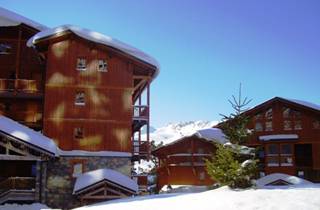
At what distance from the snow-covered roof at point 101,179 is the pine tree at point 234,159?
25.1ft

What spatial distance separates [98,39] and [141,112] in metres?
6.31

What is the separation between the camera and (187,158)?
3900 cm

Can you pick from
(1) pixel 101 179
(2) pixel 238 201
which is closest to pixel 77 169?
(1) pixel 101 179

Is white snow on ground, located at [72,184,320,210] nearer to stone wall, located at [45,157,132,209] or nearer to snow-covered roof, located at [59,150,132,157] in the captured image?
stone wall, located at [45,157,132,209]

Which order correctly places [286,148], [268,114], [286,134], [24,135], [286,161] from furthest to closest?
[268,114], [286,134], [286,148], [286,161], [24,135]

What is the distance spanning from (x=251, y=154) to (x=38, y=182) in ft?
45.3

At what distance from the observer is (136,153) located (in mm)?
34094

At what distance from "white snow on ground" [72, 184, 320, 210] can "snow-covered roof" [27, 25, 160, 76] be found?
14.7 meters

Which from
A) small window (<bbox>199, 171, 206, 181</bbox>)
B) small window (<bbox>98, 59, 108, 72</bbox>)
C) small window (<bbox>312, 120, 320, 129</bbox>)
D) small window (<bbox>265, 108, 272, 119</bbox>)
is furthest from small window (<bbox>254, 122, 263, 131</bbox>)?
small window (<bbox>98, 59, 108, 72</bbox>)

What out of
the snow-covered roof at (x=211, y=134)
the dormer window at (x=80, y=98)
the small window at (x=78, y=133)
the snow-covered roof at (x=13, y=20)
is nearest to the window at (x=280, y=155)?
the snow-covered roof at (x=211, y=134)

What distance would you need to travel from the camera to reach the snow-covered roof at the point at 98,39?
3261 cm

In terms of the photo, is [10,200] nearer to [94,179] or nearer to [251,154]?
A: [94,179]

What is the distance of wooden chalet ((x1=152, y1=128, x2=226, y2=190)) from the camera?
38.2 m

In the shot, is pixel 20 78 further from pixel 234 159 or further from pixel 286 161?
pixel 286 161
